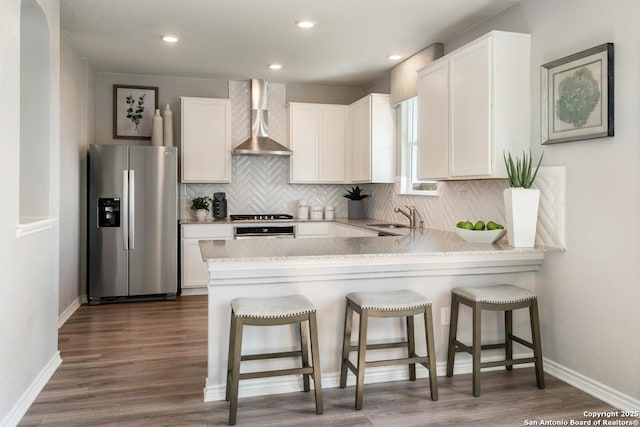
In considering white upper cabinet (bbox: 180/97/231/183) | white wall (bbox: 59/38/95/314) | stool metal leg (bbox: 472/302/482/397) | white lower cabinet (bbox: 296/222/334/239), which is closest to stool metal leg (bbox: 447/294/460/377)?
stool metal leg (bbox: 472/302/482/397)

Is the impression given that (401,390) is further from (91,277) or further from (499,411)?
(91,277)

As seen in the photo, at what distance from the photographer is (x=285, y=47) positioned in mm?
4680

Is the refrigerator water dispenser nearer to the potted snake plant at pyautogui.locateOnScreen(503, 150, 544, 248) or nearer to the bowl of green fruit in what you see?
the bowl of green fruit

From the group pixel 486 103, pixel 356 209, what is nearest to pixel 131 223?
pixel 356 209

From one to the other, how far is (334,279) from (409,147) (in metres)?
2.67

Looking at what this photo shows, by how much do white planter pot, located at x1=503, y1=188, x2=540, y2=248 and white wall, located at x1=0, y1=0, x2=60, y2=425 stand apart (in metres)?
2.79

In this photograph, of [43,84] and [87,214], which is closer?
[43,84]

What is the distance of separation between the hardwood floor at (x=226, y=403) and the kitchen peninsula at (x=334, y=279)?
0.10 meters

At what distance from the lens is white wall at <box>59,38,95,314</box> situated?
4.48 m

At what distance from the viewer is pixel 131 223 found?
5.20 m

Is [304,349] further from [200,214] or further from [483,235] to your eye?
[200,214]

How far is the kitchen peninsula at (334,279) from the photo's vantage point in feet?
9.20

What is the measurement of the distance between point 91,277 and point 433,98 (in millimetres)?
3789

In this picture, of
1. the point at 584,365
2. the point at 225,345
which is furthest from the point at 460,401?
the point at 225,345
